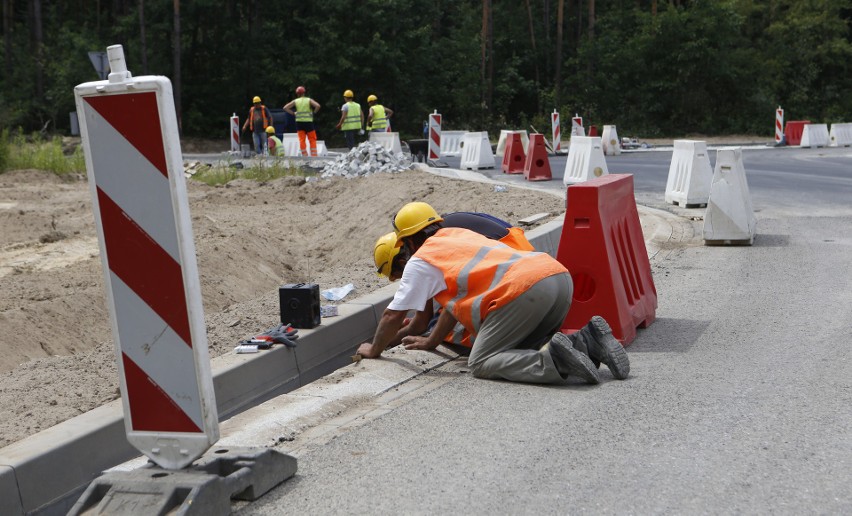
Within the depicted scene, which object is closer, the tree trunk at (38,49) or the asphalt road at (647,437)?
the asphalt road at (647,437)

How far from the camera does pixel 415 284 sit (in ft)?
21.3

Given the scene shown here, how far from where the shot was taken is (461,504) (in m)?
4.41

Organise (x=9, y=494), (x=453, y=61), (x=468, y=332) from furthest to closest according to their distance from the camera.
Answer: (x=453, y=61), (x=468, y=332), (x=9, y=494)

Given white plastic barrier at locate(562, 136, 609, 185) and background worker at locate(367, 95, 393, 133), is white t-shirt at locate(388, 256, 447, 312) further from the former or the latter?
background worker at locate(367, 95, 393, 133)

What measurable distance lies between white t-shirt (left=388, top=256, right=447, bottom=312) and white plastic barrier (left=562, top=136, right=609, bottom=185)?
11799 mm

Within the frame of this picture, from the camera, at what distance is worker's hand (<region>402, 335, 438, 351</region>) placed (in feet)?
23.3

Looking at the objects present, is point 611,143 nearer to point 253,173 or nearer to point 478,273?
point 253,173

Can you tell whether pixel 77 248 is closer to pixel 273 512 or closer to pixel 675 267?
pixel 675 267

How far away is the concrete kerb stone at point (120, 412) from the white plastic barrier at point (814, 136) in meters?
26.9

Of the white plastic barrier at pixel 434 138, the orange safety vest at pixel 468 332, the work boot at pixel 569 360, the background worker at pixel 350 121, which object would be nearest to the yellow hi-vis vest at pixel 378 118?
the background worker at pixel 350 121

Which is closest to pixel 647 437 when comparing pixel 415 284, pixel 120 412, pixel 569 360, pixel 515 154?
pixel 569 360

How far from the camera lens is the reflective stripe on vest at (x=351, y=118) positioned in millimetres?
27812

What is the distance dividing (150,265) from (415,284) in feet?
8.12

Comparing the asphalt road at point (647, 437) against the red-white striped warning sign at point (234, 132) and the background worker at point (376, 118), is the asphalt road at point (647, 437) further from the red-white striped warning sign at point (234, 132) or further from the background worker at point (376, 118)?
the red-white striped warning sign at point (234, 132)
